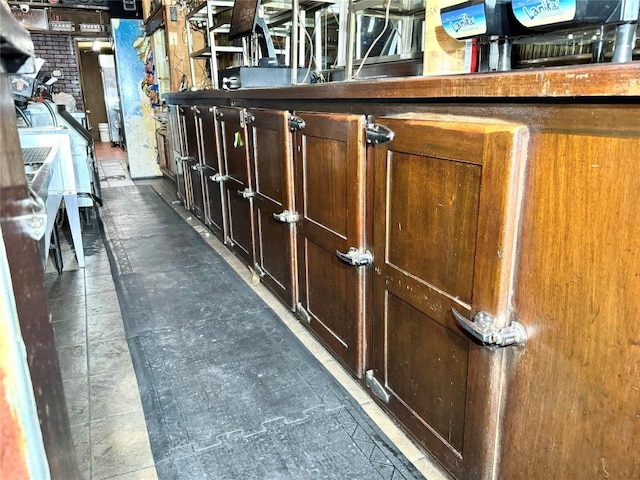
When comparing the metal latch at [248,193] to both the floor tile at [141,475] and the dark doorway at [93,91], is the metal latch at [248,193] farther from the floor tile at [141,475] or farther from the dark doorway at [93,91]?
the dark doorway at [93,91]

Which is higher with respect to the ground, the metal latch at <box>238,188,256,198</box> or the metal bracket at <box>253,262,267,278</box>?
the metal latch at <box>238,188,256,198</box>

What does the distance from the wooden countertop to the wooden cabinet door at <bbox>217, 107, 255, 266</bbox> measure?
1274 millimetres

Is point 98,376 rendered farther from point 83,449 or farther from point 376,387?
point 376,387

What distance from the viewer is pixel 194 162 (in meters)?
4.41

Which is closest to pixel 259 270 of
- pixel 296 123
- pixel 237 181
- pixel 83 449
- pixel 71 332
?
pixel 237 181

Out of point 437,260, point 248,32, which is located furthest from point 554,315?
point 248,32

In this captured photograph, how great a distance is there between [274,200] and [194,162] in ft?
7.00

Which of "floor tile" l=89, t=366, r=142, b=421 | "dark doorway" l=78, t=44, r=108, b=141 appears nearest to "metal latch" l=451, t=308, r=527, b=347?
"floor tile" l=89, t=366, r=142, b=421

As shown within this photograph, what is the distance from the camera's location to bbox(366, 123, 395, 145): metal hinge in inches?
57.6

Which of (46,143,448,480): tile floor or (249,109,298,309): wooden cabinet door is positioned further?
(249,109,298,309): wooden cabinet door

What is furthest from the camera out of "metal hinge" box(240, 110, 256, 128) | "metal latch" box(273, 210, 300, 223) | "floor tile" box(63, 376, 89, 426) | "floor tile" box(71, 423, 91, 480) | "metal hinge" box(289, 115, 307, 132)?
"metal hinge" box(240, 110, 256, 128)

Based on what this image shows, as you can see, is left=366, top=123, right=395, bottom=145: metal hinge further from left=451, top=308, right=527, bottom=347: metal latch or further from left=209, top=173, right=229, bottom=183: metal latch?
left=209, top=173, right=229, bottom=183: metal latch

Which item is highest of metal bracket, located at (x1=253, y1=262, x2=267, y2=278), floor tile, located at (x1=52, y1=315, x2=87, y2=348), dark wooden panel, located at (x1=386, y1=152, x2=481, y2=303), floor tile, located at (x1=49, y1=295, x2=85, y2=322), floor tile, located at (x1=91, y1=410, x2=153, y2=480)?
dark wooden panel, located at (x1=386, y1=152, x2=481, y2=303)

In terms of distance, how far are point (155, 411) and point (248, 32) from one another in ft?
8.56
